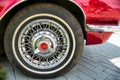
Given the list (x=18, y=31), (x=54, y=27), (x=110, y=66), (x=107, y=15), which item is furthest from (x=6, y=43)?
(x=110, y=66)

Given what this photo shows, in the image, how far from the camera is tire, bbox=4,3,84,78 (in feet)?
10.4

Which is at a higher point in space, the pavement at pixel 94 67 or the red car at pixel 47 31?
the red car at pixel 47 31

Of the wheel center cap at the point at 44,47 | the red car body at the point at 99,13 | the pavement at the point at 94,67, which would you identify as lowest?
the pavement at the point at 94,67

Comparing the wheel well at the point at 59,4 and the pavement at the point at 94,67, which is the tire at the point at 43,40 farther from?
the pavement at the point at 94,67

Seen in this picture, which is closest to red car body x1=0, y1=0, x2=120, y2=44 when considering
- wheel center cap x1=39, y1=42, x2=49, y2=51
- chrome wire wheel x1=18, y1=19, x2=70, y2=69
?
chrome wire wheel x1=18, y1=19, x2=70, y2=69

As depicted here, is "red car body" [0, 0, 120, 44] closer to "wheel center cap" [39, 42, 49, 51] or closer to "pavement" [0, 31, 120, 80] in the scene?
"pavement" [0, 31, 120, 80]

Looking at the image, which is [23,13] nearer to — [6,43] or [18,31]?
[18,31]

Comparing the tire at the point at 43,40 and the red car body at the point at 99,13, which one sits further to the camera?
the red car body at the point at 99,13

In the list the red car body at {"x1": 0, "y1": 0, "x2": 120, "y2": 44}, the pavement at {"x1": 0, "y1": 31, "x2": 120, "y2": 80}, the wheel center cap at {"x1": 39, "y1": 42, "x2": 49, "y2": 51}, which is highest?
the red car body at {"x1": 0, "y1": 0, "x2": 120, "y2": 44}

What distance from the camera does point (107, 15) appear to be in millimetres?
3395

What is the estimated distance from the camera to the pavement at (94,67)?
338 centimetres

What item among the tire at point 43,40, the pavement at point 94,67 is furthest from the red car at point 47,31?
the pavement at point 94,67

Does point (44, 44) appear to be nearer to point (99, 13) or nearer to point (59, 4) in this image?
point (59, 4)

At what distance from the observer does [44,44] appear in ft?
10.7
